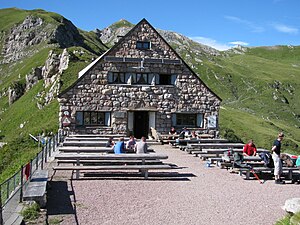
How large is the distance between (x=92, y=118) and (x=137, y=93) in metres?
3.86

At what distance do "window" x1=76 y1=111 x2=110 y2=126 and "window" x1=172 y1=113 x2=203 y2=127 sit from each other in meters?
5.22

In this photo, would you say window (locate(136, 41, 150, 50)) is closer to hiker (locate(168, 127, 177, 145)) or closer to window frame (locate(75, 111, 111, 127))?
window frame (locate(75, 111, 111, 127))

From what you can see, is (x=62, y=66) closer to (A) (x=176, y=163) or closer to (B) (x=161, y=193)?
(A) (x=176, y=163)

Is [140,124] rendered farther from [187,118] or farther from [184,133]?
[184,133]

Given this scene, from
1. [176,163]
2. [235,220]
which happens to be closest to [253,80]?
[176,163]

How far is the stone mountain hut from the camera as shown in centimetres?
2967

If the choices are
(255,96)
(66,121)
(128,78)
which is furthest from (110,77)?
(255,96)

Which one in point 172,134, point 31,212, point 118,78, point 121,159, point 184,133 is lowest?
point 31,212

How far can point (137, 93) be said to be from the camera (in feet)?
99.8

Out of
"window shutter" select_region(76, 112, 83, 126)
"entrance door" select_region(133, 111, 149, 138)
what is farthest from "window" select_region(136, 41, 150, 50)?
"window shutter" select_region(76, 112, 83, 126)

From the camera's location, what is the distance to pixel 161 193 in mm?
13305

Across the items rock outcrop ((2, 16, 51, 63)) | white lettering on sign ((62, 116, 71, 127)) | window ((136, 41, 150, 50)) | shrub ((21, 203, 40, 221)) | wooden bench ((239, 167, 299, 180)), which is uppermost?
rock outcrop ((2, 16, 51, 63))

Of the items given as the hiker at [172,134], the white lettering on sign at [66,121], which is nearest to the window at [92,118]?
the white lettering on sign at [66,121]

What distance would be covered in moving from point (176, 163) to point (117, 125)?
10.9m
